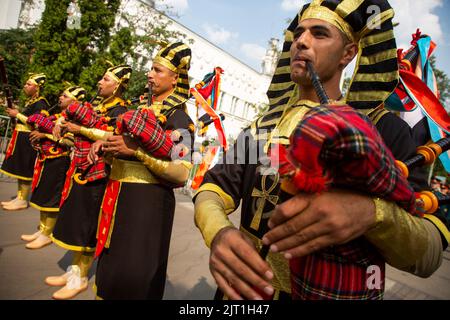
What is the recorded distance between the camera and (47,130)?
14.7 feet

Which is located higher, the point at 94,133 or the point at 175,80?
the point at 175,80

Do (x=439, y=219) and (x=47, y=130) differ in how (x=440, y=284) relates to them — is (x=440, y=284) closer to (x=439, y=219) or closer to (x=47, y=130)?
(x=439, y=219)

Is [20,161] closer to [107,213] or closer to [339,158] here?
[107,213]

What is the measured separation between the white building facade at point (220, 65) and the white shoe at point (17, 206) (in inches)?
451

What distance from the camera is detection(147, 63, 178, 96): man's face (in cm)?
277

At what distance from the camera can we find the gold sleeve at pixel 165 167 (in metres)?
2.29

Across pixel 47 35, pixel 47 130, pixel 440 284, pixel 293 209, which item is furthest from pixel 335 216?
pixel 47 35

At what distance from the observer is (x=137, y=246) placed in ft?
7.55

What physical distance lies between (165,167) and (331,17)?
1562 millimetres

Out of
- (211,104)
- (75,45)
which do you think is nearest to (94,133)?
(211,104)

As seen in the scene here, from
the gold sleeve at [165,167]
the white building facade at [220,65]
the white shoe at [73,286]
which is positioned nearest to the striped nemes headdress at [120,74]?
the gold sleeve at [165,167]

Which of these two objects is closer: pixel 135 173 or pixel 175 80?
pixel 135 173

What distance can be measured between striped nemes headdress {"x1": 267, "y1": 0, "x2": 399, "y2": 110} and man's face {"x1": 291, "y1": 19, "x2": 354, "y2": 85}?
47mm

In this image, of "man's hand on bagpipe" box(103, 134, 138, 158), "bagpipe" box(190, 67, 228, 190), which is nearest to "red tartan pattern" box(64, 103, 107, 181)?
"man's hand on bagpipe" box(103, 134, 138, 158)
